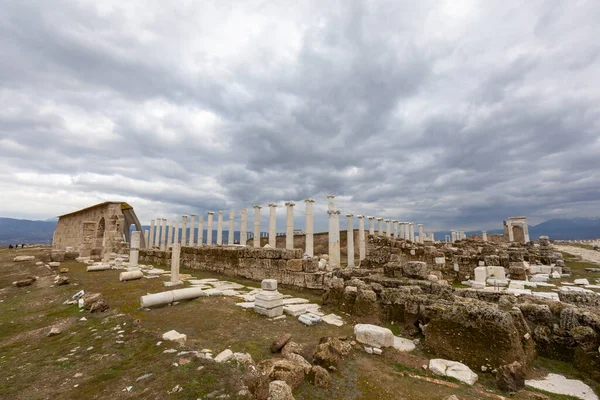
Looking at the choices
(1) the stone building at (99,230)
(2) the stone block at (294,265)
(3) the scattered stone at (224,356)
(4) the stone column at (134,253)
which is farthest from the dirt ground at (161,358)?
(1) the stone building at (99,230)

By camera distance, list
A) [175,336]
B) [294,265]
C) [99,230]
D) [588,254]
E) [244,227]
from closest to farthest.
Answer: [175,336]
[294,265]
[99,230]
[244,227]
[588,254]

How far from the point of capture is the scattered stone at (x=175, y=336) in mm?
4680

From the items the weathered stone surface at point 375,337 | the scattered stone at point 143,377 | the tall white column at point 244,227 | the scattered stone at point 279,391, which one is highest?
the tall white column at point 244,227

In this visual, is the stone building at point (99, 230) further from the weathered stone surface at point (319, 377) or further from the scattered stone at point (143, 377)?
the weathered stone surface at point (319, 377)

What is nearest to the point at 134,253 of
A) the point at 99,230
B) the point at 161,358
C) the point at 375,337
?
the point at 161,358

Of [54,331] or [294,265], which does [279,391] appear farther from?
[294,265]

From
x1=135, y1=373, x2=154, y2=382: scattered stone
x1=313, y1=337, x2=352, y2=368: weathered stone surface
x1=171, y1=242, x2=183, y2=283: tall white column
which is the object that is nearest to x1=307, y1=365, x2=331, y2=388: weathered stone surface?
x1=313, y1=337, x2=352, y2=368: weathered stone surface

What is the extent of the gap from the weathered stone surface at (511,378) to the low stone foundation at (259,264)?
5.97m

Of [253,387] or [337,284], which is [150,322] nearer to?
[253,387]

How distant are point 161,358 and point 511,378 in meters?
5.20

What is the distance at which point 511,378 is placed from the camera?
3.76m

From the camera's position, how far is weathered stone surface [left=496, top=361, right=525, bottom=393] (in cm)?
370

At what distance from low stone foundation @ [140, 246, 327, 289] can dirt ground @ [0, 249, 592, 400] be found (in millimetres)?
2843

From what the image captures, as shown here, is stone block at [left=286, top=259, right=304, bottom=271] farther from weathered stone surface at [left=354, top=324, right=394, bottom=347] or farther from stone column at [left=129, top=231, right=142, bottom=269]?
stone column at [left=129, top=231, right=142, bottom=269]
